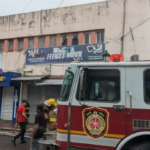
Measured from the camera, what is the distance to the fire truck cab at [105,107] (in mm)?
3453

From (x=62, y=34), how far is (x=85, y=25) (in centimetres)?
165

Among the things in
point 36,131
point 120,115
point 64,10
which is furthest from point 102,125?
point 64,10

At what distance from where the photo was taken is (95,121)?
3641 millimetres

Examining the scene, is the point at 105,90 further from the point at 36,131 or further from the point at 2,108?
the point at 2,108

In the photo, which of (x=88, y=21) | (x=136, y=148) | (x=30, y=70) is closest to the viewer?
(x=136, y=148)

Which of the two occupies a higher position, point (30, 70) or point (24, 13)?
point (24, 13)

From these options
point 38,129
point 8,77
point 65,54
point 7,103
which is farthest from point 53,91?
point 38,129

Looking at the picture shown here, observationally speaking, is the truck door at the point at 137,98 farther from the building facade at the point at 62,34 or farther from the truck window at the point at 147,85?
the building facade at the point at 62,34

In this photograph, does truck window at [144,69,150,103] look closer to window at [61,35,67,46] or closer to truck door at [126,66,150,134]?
truck door at [126,66,150,134]

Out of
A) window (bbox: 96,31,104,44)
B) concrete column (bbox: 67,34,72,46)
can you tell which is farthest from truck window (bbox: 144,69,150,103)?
concrete column (bbox: 67,34,72,46)

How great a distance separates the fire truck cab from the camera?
3.45 metres

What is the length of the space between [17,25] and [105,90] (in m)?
11.7

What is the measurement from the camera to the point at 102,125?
359cm

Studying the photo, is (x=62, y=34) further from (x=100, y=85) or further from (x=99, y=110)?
(x=99, y=110)
